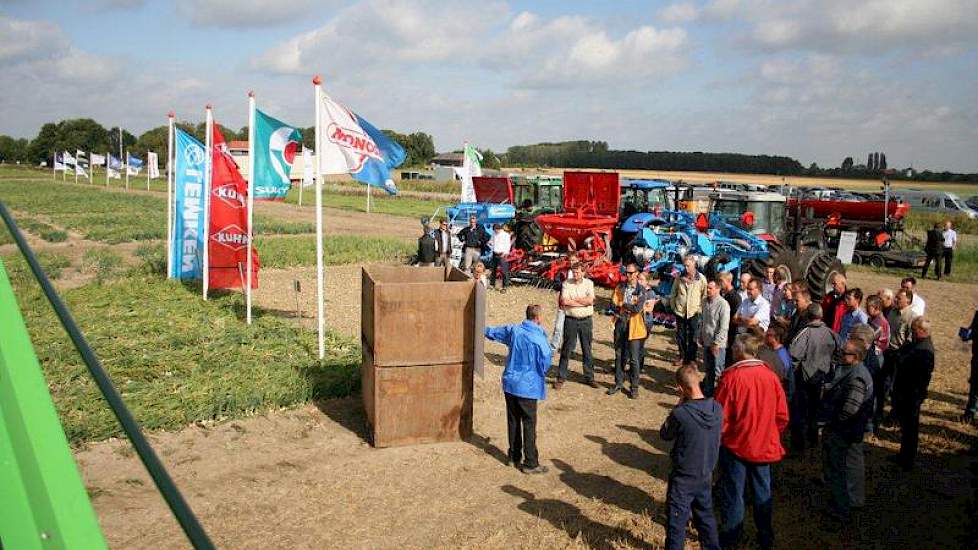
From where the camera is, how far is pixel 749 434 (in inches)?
204

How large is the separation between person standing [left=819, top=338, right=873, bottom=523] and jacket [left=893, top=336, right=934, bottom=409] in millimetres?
1480

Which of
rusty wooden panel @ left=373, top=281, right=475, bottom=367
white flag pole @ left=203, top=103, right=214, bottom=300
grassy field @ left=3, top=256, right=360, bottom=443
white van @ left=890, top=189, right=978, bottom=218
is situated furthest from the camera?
white van @ left=890, top=189, right=978, bottom=218

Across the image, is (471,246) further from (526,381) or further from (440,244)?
(526,381)

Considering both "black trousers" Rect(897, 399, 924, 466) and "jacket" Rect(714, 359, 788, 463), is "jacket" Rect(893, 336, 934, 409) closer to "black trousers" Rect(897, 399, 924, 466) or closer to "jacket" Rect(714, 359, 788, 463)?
"black trousers" Rect(897, 399, 924, 466)

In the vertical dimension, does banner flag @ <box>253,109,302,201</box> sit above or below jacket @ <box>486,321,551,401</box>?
above

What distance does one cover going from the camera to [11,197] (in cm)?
4466

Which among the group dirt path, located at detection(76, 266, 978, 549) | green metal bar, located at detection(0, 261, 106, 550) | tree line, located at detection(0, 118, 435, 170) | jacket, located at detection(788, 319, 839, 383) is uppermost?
tree line, located at detection(0, 118, 435, 170)

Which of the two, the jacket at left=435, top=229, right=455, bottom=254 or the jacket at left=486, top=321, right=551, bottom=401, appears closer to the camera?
the jacket at left=486, top=321, right=551, bottom=401

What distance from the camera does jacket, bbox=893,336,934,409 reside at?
697 cm

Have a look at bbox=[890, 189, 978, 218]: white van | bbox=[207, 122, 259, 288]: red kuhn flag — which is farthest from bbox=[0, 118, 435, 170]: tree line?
bbox=[207, 122, 259, 288]: red kuhn flag

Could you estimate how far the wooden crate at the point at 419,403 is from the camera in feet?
23.4

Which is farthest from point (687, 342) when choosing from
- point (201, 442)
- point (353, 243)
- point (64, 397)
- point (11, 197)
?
point (11, 197)

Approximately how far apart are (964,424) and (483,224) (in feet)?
40.0

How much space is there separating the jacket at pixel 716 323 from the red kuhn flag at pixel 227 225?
7799 millimetres
